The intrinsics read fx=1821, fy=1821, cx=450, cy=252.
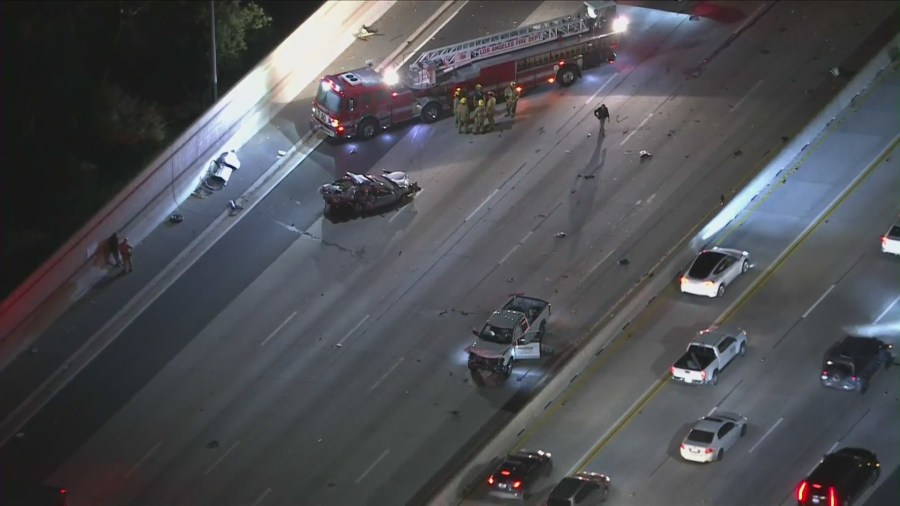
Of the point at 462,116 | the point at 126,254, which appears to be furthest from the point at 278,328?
the point at 462,116

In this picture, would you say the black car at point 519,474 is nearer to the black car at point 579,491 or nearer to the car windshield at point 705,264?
the black car at point 579,491

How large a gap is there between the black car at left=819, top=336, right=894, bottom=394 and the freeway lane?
0.39 meters

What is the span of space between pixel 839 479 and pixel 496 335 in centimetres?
1150

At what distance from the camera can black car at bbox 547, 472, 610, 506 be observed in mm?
44875

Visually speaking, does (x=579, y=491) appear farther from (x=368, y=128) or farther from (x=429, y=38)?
(x=429, y=38)

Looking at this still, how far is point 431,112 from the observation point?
62.6 m

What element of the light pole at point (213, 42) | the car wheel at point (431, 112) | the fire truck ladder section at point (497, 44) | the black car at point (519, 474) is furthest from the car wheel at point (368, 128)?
the black car at point (519, 474)

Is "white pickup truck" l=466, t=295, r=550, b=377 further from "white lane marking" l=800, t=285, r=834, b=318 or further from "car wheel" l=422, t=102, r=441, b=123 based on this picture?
"car wheel" l=422, t=102, r=441, b=123

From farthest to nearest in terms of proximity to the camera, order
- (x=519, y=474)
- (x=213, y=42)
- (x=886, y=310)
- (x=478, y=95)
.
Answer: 1. (x=478, y=95)
2. (x=213, y=42)
3. (x=886, y=310)
4. (x=519, y=474)

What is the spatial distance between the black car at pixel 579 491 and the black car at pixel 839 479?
4.85 m

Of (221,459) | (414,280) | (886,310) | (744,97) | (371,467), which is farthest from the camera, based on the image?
(744,97)

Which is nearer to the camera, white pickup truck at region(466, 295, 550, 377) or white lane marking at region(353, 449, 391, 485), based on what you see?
white lane marking at region(353, 449, 391, 485)

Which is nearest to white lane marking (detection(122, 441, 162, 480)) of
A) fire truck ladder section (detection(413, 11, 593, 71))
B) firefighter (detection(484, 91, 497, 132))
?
firefighter (detection(484, 91, 497, 132))

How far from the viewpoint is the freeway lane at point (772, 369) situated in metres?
46.1
